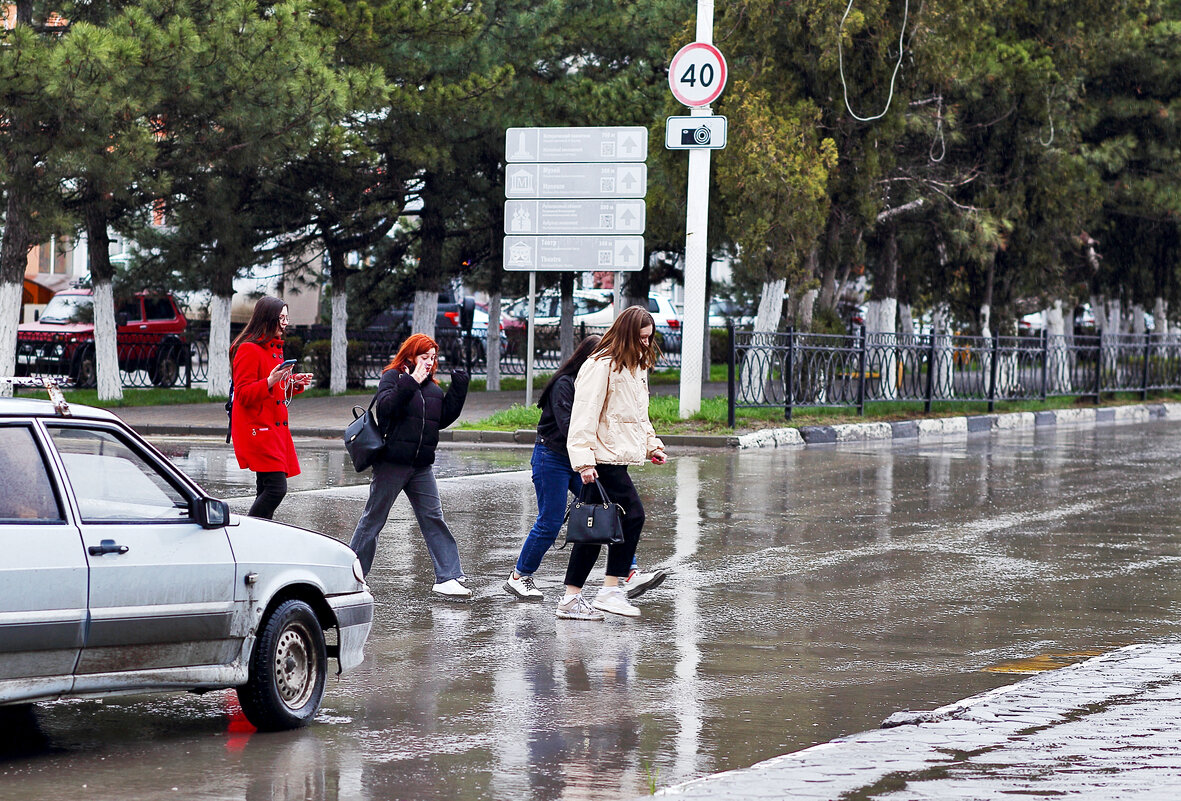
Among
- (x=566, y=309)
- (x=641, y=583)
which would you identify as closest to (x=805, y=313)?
(x=566, y=309)

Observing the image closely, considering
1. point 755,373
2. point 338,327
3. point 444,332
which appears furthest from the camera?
point 444,332

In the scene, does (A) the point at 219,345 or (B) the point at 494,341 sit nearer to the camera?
(A) the point at 219,345

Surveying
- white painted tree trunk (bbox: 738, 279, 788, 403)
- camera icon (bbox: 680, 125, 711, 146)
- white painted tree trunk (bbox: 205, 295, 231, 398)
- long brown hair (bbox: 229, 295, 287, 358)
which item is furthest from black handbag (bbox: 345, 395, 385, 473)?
white painted tree trunk (bbox: 205, 295, 231, 398)

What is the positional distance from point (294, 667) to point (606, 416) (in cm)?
303

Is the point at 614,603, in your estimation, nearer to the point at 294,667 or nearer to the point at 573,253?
the point at 294,667

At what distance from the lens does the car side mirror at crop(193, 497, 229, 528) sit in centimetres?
593

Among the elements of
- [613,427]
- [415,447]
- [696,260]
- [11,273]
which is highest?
[696,260]

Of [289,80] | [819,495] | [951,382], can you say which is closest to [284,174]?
[289,80]

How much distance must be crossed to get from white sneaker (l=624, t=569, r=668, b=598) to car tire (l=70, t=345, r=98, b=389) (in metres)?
24.1

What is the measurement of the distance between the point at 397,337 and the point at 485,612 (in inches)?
1003

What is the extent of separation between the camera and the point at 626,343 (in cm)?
879

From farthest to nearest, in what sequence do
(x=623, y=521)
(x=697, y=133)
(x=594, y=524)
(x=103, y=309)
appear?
(x=103, y=309)
(x=697, y=133)
(x=623, y=521)
(x=594, y=524)

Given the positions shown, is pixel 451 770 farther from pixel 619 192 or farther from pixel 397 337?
pixel 397 337

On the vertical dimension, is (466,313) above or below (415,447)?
above
